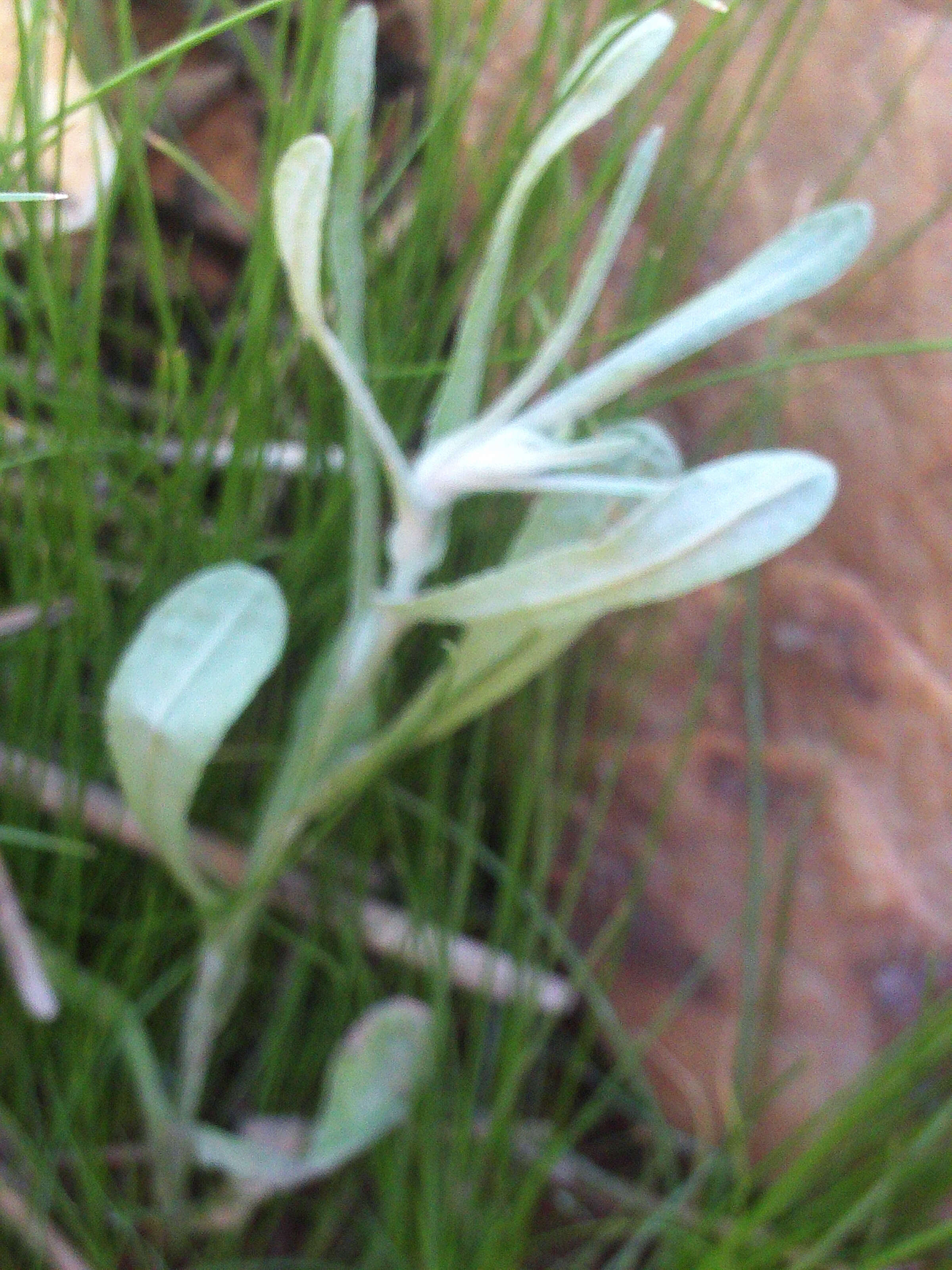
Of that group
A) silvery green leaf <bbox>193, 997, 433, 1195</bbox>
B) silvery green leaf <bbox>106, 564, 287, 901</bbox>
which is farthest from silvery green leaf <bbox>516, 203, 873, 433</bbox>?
silvery green leaf <bbox>193, 997, 433, 1195</bbox>

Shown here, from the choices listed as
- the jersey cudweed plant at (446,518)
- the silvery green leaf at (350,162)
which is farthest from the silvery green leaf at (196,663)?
the silvery green leaf at (350,162)

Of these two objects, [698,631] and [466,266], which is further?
[698,631]

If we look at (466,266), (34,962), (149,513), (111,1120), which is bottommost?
(111,1120)

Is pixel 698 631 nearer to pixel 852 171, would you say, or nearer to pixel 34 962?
pixel 852 171

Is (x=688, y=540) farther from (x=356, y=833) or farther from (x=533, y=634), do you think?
(x=356, y=833)

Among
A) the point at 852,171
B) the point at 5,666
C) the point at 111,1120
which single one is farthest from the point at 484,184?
the point at 111,1120

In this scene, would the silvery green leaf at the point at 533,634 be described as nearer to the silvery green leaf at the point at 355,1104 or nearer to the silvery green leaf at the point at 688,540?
the silvery green leaf at the point at 688,540
